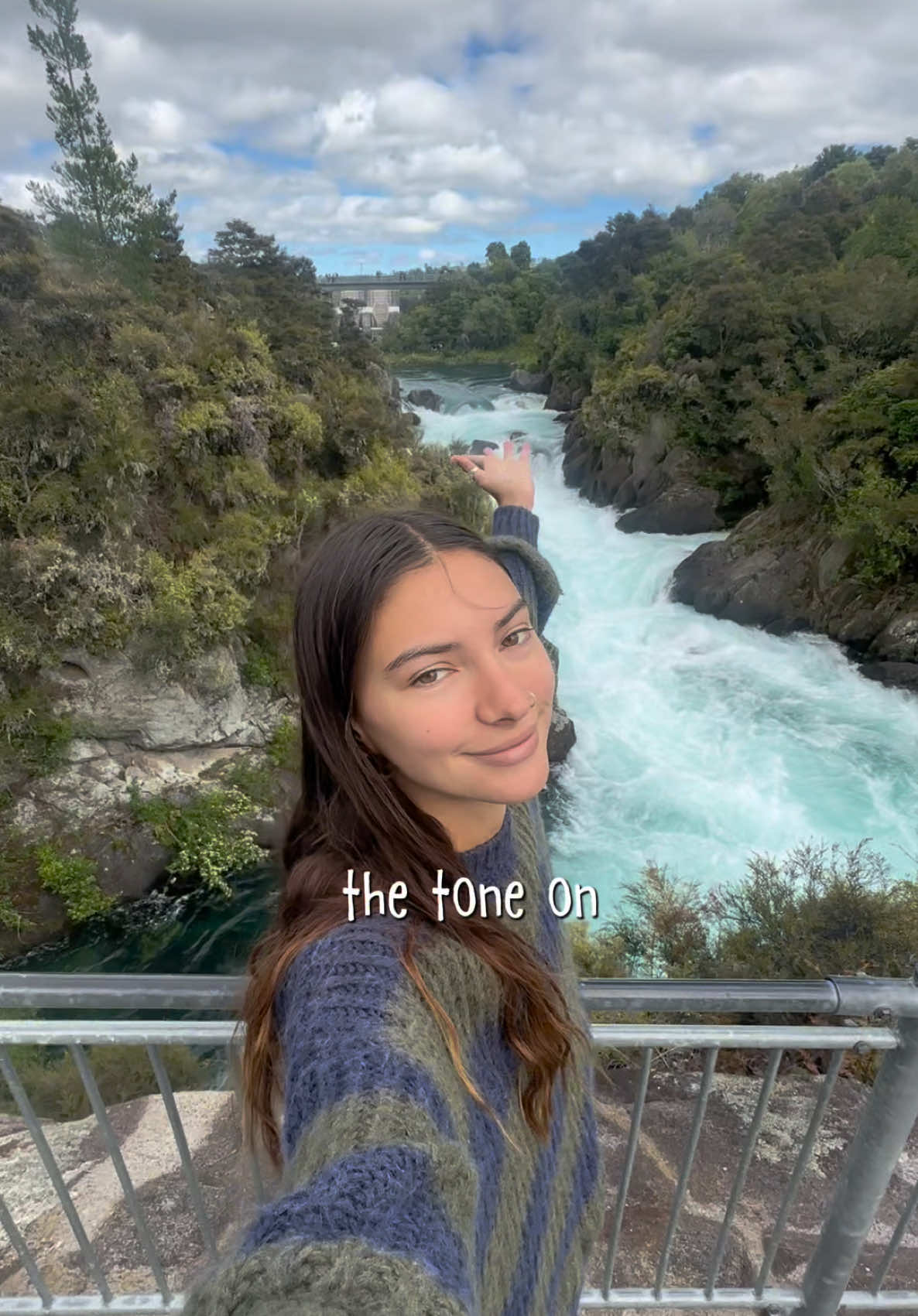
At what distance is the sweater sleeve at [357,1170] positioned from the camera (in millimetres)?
448

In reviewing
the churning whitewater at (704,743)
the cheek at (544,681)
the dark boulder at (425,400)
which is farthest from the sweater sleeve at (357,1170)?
the dark boulder at (425,400)

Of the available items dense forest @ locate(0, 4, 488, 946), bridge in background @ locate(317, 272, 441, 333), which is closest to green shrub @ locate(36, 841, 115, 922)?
dense forest @ locate(0, 4, 488, 946)

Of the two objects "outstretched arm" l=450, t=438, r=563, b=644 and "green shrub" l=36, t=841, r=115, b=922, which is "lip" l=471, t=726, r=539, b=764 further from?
"green shrub" l=36, t=841, r=115, b=922

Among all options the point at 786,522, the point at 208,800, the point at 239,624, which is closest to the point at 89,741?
the point at 208,800

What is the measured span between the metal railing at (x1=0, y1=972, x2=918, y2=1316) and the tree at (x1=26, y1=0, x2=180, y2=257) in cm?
1433

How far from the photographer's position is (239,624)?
9031 millimetres

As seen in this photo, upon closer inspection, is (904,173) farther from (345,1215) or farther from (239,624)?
(345,1215)

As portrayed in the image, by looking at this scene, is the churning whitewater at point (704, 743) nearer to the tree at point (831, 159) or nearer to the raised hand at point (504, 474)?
the raised hand at point (504, 474)

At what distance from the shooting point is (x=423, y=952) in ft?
2.33

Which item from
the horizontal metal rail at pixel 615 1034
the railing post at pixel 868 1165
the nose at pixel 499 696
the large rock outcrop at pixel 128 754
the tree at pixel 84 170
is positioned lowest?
the large rock outcrop at pixel 128 754

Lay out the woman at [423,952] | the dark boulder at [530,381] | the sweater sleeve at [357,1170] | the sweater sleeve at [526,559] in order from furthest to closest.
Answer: the dark boulder at [530,381] → the sweater sleeve at [526,559] → the woman at [423,952] → the sweater sleeve at [357,1170]

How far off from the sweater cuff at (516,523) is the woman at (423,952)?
2.33ft

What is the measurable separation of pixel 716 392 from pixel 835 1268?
17.1 meters

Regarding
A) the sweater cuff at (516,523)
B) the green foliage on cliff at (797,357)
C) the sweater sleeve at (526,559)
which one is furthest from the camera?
the green foliage on cliff at (797,357)
